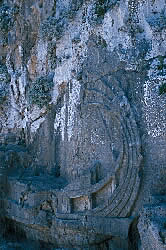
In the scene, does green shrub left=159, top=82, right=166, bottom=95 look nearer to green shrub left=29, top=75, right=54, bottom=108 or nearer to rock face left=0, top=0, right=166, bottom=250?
rock face left=0, top=0, right=166, bottom=250

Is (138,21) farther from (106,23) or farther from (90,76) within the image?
(90,76)

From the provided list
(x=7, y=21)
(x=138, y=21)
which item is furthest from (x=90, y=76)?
(x=7, y=21)

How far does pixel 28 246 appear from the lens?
37.9ft

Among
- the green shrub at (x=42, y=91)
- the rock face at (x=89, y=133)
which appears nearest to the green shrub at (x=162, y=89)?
the rock face at (x=89, y=133)

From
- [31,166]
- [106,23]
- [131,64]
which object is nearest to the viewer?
[131,64]

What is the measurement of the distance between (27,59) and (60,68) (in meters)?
2.84

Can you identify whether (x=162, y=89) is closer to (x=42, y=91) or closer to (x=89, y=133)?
(x=89, y=133)

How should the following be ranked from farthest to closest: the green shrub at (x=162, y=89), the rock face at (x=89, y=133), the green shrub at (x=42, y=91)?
the green shrub at (x=42, y=91) → the rock face at (x=89, y=133) → the green shrub at (x=162, y=89)

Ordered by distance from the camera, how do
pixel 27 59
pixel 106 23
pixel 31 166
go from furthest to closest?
pixel 27 59, pixel 31 166, pixel 106 23

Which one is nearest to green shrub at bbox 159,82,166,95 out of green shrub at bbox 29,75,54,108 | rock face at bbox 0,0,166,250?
rock face at bbox 0,0,166,250

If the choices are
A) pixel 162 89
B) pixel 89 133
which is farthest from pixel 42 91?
pixel 162 89

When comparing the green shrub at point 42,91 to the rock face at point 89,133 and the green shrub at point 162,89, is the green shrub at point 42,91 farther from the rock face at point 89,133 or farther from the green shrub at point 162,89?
the green shrub at point 162,89

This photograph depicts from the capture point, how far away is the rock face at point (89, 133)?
9344mm

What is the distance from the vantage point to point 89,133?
10992 millimetres
